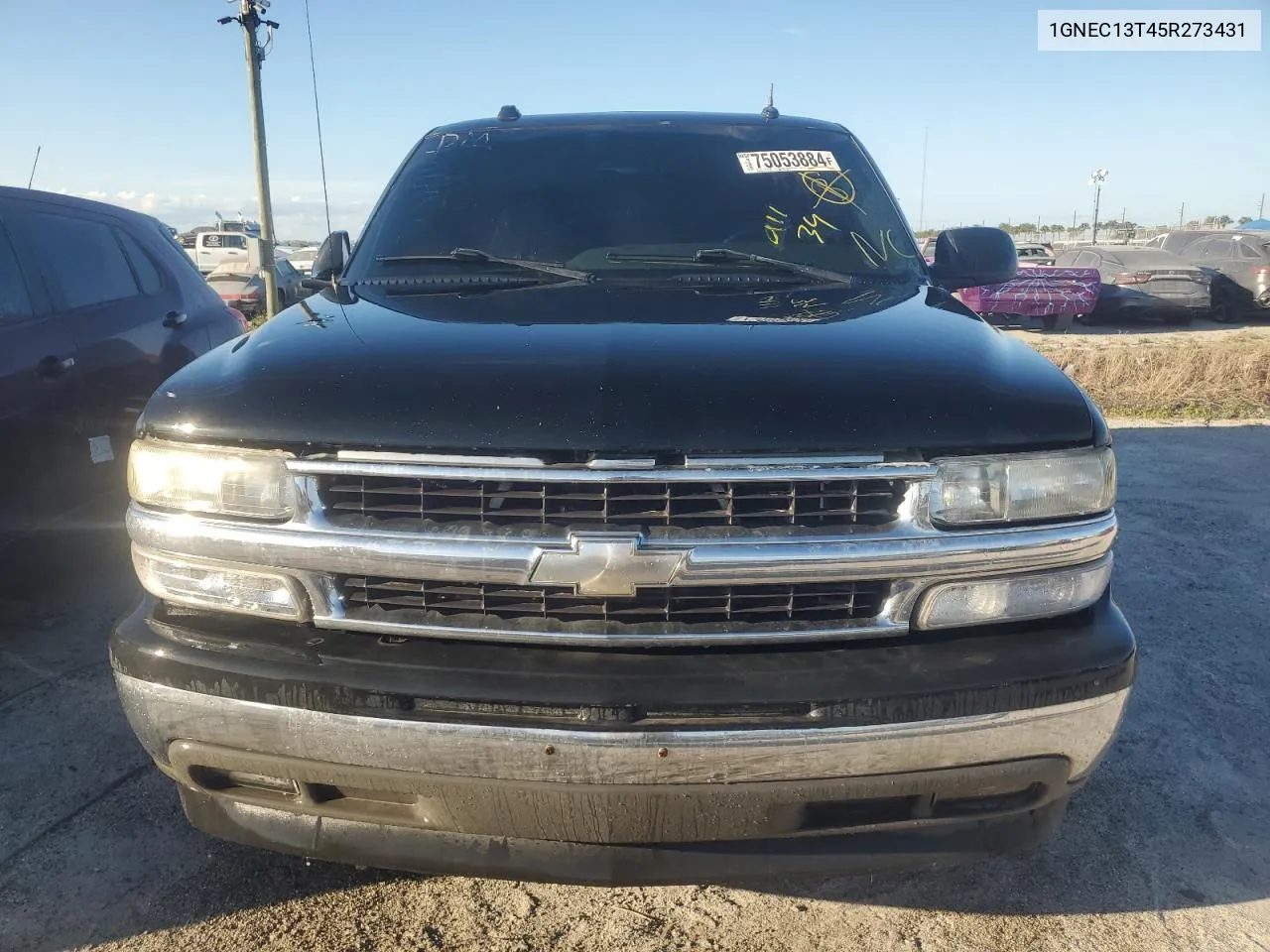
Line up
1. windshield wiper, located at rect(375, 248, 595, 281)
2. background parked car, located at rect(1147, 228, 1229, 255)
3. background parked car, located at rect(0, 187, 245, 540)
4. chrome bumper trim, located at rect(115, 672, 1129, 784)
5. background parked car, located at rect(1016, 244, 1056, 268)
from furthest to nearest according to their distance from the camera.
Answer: background parked car, located at rect(1016, 244, 1056, 268) < background parked car, located at rect(1147, 228, 1229, 255) < background parked car, located at rect(0, 187, 245, 540) < windshield wiper, located at rect(375, 248, 595, 281) < chrome bumper trim, located at rect(115, 672, 1129, 784)

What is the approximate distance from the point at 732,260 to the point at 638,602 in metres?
1.42

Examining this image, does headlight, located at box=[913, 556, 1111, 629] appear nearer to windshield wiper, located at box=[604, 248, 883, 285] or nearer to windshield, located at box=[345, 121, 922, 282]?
windshield wiper, located at box=[604, 248, 883, 285]

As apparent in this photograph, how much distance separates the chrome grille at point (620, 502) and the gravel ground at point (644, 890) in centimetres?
109

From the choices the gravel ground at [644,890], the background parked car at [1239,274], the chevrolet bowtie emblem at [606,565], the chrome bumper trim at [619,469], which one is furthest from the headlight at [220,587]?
the background parked car at [1239,274]

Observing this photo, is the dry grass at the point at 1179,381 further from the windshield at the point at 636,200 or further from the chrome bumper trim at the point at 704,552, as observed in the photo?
the chrome bumper trim at the point at 704,552

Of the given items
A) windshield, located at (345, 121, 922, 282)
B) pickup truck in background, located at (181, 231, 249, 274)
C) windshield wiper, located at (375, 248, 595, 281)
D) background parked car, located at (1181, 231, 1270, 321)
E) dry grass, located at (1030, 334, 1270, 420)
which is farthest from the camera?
pickup truck in background, located at (181, 231, 249, 274)

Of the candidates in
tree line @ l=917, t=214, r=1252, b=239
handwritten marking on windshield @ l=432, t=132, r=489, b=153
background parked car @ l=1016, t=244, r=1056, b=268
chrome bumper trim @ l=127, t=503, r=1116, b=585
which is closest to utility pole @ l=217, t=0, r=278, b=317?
handwritten marking on windshield @ l=432, t=132, r=489, b=153

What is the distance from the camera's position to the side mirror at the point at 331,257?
3.33 metres

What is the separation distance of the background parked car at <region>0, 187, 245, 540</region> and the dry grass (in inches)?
288

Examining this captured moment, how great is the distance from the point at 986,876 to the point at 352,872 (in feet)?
5.41

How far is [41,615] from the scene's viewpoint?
4.05 m

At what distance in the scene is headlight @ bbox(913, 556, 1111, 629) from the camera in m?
1.86

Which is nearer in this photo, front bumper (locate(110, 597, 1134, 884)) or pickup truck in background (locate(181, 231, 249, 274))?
front bumper (locate(110, 597, 1134, 884))

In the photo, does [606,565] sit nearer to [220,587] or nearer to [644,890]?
[220,587]
